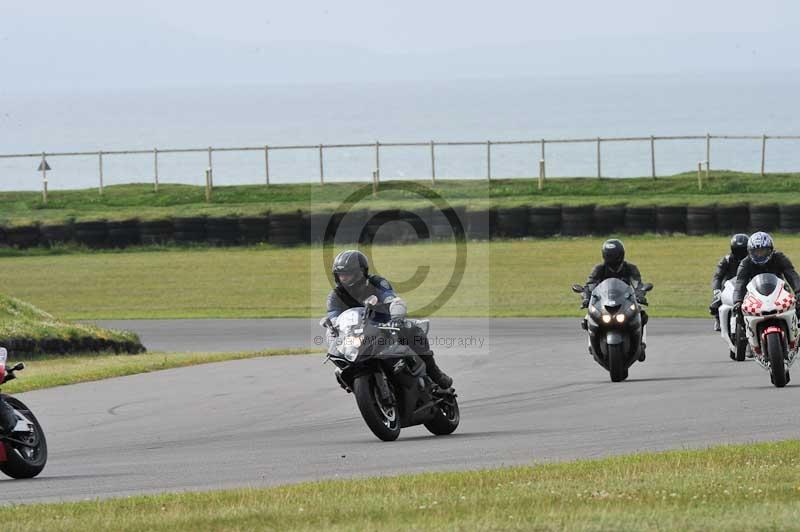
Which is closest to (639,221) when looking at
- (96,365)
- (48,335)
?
(48,335)

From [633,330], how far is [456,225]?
28.3 m

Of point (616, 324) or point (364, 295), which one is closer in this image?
point (364, 295)

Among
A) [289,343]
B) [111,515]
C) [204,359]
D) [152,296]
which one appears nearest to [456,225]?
[152,296]

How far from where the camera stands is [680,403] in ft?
51.7

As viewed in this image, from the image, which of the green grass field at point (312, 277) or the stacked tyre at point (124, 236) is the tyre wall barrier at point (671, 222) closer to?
the green grass field at point (312, 277)

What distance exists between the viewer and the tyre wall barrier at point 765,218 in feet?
140

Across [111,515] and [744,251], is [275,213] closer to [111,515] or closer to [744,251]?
[744,251]

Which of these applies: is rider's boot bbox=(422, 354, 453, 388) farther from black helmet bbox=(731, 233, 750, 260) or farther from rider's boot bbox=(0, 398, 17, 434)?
black helmet bbox=(731, 233, 750, 260)

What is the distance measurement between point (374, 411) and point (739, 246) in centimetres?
810

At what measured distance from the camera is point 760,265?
17500mm

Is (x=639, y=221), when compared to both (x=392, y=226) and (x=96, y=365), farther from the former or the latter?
(x=96, y=365)

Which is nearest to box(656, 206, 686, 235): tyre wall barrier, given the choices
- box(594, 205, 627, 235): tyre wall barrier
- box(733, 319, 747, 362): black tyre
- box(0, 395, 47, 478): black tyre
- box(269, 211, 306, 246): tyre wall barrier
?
box(594, 205, 627, 235): tyre wall barrier

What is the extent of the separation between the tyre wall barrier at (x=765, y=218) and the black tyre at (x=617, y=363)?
82.3 ft

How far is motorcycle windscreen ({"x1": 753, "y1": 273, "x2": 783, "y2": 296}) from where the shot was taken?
16594 millimetres
